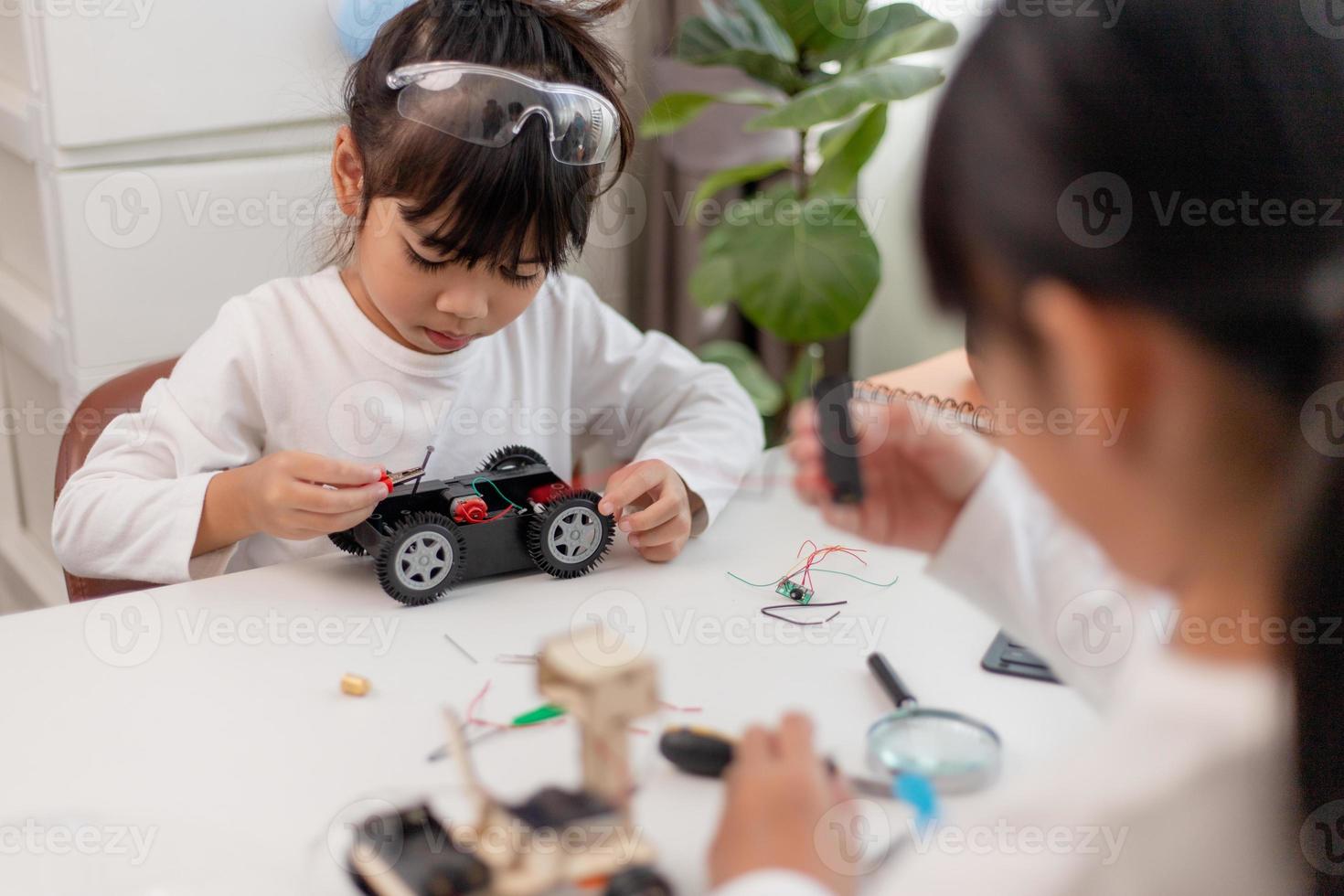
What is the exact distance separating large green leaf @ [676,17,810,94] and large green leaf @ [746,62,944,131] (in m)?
0.18

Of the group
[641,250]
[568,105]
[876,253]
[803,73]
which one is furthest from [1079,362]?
[641,250]

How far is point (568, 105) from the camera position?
967mm

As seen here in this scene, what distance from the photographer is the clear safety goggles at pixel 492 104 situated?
37.2 inches

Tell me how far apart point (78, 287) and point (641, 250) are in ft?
3.27

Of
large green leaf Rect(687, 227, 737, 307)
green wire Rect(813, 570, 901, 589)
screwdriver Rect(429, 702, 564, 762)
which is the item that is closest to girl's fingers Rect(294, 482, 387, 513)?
screwdriver Rect(429, 702, 564, 762)

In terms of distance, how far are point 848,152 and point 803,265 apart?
21cm

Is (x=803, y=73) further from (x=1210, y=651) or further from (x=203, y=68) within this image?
(x=1210, y=651)

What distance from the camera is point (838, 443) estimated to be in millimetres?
744

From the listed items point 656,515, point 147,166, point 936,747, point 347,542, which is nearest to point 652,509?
point 656,515

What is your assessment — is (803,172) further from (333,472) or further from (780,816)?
(780,816)

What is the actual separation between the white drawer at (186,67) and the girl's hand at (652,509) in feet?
2.44

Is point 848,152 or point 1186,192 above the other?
point 1186,192

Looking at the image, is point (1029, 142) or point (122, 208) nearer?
point (1029, 142)

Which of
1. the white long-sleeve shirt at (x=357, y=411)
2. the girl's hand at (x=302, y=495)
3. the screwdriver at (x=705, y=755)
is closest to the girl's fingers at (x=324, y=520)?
the girl's hand at (x=302, y=495)
